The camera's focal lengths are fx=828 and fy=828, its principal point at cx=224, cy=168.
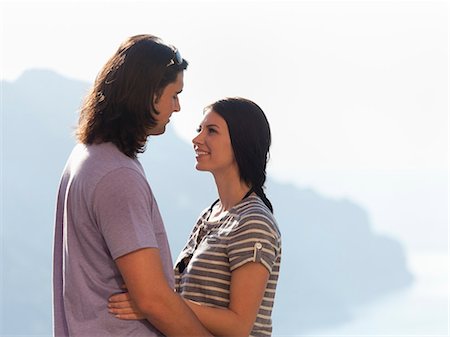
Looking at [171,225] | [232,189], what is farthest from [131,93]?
[171,225]

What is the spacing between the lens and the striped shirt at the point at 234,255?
5.55ft

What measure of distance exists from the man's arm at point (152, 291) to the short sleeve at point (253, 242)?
0.76 feet

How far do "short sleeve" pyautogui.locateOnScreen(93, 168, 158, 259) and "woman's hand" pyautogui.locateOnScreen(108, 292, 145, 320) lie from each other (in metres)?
0.10

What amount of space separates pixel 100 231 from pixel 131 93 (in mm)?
252

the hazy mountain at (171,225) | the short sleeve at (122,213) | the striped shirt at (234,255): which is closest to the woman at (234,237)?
the striped shirt at (234,255)

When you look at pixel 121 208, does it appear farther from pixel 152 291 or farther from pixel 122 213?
pixel 152 291

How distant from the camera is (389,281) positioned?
60.9 feet

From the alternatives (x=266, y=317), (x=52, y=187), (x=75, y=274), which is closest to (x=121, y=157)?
(x=75, y=274)

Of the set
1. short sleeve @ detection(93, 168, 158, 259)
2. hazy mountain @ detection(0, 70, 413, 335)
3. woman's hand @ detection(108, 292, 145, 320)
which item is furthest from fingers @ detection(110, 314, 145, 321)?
hazy mountain @ detection(0, 70, 413, 335)

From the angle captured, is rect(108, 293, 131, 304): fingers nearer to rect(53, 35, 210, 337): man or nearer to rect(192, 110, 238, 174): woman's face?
rect(53, 35, 210, 337): man

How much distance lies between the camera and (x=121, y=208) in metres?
1.41

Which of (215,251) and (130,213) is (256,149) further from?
(130,213)

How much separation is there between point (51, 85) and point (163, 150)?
2.72 metres

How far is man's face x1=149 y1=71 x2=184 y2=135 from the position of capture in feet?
4.96
